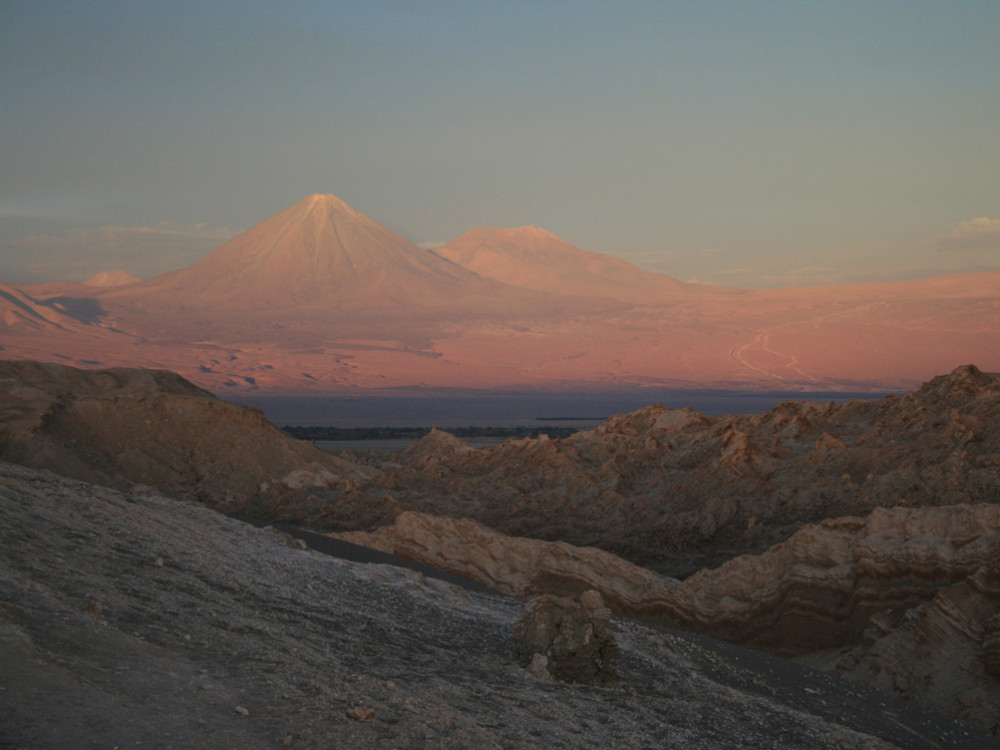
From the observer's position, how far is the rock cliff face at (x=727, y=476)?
18.3 m

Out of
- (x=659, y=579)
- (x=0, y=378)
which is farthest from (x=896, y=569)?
(x=0, y=378)

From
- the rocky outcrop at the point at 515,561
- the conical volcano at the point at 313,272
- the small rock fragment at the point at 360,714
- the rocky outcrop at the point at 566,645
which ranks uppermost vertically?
the conical volcano at the point at 313,272

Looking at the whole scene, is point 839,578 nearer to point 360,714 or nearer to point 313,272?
point 360,714

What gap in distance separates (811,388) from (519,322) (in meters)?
40.7

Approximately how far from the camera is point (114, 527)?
9.30 m

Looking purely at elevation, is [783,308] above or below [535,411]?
above

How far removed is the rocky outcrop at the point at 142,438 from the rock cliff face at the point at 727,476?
4278mm

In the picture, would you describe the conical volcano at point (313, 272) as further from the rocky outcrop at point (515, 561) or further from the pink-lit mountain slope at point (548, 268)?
the rocky outcrop at point (515, 561)

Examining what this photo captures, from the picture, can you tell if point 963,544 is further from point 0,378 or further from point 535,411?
point 535,411

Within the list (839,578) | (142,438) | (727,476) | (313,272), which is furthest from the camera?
(313,272)

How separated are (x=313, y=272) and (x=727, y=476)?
400ft

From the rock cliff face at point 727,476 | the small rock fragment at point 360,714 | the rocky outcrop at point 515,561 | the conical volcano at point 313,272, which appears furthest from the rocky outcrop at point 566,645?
the conical volcano at point 313,272

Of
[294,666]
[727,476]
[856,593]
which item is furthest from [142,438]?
[294,666]

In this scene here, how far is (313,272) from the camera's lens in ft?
452
